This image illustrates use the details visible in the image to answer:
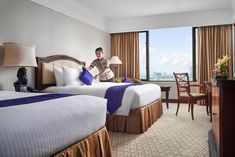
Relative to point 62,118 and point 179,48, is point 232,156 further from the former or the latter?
point 179,48

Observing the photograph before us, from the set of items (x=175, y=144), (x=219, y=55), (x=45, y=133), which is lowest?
(x=175, y=144)

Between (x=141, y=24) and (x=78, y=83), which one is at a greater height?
(x=141, y=24)

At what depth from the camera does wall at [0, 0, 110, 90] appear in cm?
354

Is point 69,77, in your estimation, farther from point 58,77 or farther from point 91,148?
point 91,148

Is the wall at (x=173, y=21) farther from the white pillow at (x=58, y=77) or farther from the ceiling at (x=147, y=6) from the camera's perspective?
the white pillow at (x=58, y=77)

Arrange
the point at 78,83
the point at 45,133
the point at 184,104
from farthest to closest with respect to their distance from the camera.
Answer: the point at 184,104 < the point at 78,83 < the point at 45,133

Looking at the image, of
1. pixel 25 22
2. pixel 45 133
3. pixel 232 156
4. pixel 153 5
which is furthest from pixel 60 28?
pixel 232 156

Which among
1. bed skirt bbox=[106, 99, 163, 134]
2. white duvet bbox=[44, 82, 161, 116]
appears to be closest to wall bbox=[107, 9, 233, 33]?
white duvet bbox=[44, 82, 161, 116]

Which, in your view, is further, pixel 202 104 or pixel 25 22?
pixel 202 104

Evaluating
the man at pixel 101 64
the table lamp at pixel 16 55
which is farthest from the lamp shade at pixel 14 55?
the man at pixel 101 64

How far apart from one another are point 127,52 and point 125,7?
5.61ft

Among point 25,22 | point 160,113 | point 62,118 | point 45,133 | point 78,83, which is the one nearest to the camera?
point 45,133

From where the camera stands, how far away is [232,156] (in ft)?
5.78

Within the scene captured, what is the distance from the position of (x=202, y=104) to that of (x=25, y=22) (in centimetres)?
513
